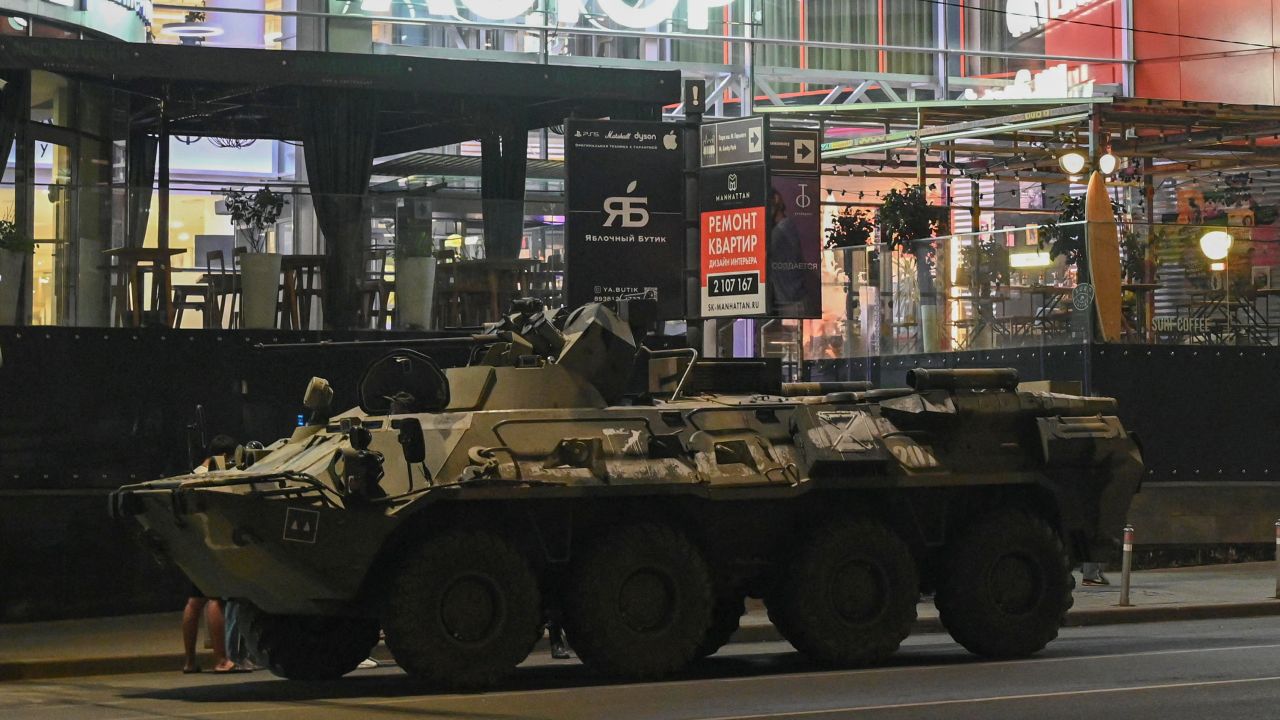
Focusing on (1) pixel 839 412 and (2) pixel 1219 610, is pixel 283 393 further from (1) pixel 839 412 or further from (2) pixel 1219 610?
(2) pixel 1219 610

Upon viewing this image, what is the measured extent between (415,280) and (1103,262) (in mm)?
7833

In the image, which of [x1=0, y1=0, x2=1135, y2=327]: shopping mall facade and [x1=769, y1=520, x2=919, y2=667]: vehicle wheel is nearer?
[x1=769, y1=520, x2=919, y2=667]: vehicle wheel

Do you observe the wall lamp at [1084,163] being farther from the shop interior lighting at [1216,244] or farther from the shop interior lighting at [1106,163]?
the shop interior lighting at [1216,244]

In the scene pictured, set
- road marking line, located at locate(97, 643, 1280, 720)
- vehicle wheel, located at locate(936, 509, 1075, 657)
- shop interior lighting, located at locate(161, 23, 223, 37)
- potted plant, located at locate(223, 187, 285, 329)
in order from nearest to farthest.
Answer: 1. road marking line, located at locate(97, 643, 1280, 720)
2. vehicle wheel, located at locate(936, 509, 1075, 657)
3. potted plant, located at locate(223, 187, 285, 329)
4. shop interior lighting, located at locate(161, 23, 223, 37)

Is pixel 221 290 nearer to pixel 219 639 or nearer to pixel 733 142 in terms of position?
pixel 219 639

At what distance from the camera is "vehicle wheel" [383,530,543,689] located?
13.1m

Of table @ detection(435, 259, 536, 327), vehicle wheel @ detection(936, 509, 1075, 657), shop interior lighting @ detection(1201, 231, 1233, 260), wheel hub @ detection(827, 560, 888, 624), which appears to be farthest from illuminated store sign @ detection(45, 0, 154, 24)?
vehicle wheel @ detection(936, 509, 1075, 657)

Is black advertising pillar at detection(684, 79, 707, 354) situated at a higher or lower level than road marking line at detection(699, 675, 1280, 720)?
higher

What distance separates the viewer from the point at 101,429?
64.7 feet

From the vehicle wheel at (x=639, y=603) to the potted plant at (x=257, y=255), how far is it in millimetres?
7739

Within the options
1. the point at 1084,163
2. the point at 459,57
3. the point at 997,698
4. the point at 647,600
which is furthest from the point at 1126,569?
the point at 459,57

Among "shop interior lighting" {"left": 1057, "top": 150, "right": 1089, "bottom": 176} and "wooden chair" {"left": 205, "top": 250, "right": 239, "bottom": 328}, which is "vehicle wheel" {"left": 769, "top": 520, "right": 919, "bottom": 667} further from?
"shop interior lighting" {"left": 1057, "top": 150, "right": 1089, "bottom": 176}

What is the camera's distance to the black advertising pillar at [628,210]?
747 inches

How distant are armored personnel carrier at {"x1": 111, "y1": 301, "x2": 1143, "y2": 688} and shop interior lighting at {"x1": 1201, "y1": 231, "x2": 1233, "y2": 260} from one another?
6.96 m
